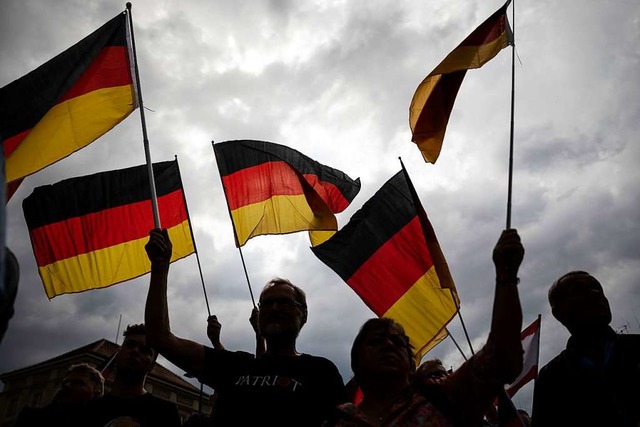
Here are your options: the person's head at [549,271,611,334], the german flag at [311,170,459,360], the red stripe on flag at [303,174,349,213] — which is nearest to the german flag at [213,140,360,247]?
the red stripe on flag at [303,174,349,213]

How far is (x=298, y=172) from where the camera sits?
7359 mm

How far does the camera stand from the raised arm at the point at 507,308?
1849mm

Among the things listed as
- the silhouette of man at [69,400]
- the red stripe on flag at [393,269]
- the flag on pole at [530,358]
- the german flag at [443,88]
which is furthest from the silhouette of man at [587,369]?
the flag on pole at [530,358]

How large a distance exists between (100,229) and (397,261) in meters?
4.08

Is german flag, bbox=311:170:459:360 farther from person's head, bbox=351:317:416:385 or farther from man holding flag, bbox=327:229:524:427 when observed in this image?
man holding flag, bbox=327:229:524:427

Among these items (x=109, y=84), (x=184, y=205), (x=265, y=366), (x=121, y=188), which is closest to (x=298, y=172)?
(x=184, y=205)

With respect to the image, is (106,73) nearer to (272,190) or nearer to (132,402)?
(272,190)

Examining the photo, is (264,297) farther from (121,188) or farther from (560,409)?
(121,188)

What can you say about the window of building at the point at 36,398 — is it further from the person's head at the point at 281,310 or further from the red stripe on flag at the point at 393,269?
the person's head at the point at 281,310

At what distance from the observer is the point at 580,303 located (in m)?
2.73

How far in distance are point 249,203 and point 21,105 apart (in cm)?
322

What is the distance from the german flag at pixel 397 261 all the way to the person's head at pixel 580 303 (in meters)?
2.46

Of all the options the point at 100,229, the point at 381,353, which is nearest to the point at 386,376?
the point at 381,353

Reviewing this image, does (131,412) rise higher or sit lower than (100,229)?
lower
